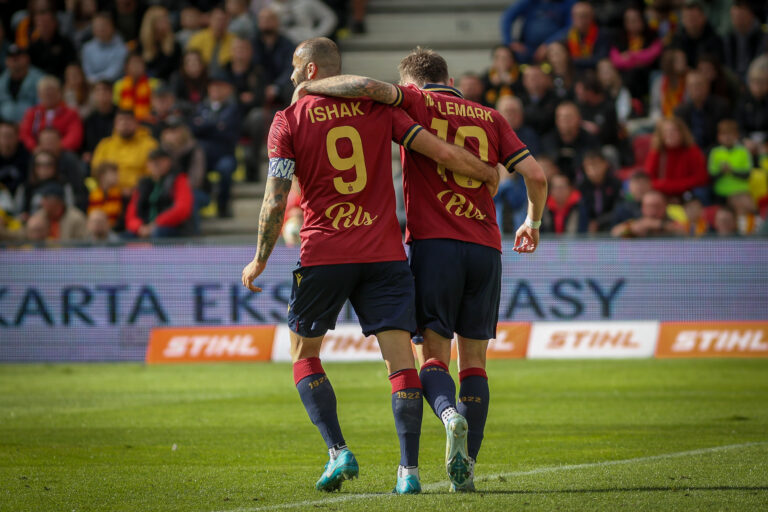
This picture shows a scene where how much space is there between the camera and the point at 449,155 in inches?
243

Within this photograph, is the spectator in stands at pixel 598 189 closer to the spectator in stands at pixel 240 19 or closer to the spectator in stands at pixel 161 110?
the spectator in stands at pixel 161 110

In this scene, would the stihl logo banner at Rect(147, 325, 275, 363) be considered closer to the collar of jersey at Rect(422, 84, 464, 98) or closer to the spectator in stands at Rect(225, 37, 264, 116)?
the spectator in stands at Rect(225, 37, 264, 116)

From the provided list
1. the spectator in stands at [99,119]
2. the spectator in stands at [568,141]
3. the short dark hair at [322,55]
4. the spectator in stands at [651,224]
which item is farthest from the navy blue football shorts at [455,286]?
the spectator in stands at [99,119]

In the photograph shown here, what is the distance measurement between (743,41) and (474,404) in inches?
579

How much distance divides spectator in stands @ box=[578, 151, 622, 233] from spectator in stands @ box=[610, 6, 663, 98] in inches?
132

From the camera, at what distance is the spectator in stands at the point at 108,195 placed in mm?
18484

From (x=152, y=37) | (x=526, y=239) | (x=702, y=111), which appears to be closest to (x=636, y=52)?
(x=702, y=111)

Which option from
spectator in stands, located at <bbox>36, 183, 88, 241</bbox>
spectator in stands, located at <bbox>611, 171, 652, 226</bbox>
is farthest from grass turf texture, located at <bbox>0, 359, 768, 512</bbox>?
spectator in stands, located at <bbox>36, 183, 88, 241</bbox>

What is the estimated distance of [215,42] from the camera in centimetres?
2122

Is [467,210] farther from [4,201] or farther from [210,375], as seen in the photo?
[4,201]

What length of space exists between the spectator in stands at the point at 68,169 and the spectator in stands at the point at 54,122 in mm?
986

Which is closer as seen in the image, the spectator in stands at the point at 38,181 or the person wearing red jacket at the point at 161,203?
the person wearing red jacket at the point at 161,203

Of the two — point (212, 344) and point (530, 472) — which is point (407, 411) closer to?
point (530, 472)

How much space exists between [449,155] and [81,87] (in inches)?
641
